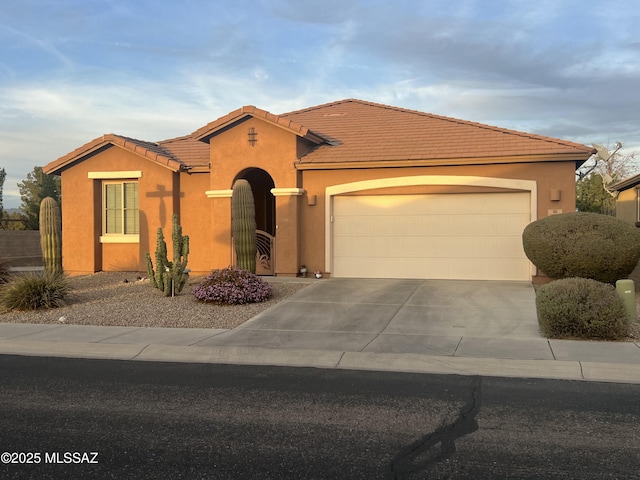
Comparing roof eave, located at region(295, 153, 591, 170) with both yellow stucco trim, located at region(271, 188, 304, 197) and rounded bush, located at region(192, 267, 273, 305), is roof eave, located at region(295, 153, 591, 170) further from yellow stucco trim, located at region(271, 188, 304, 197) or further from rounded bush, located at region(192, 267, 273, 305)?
rounded bush, located at region(192, 267, 273, 305)

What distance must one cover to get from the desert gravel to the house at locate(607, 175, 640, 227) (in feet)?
55.7

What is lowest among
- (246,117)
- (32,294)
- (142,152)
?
(32,294)

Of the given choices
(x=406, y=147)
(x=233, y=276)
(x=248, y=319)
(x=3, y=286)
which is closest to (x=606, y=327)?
(x=248, y=319)

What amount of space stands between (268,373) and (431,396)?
2259mm

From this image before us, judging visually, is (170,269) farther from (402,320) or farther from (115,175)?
(115,175)

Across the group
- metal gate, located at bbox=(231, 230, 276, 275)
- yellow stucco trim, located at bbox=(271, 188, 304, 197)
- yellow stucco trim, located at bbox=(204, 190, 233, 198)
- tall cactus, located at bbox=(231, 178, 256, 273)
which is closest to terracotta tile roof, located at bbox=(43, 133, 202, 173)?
yellow stucco trim, located at bbox=(204, 190, 233, 198)

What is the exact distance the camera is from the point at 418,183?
16.2 meters

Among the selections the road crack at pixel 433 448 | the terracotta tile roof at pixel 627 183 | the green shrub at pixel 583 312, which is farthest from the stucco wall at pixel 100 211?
the terracotta tile roof at pixel 627 183

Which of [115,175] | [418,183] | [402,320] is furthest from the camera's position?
[115,175]

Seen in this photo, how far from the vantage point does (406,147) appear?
1691 centimetres

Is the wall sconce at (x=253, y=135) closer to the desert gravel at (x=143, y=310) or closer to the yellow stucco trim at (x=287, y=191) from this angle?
the yellow stucco trim at (x=287, y=191)

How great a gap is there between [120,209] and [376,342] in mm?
12041

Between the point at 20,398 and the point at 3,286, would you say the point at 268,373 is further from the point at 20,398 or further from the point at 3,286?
the point at 3,286

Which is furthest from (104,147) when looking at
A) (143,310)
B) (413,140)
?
(413,140)
